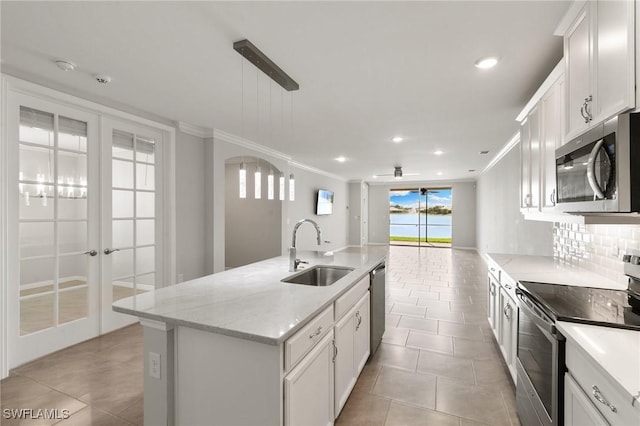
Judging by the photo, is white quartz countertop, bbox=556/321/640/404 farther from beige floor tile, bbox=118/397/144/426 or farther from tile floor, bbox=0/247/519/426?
beige floor tile, bbox=118/397/144/426

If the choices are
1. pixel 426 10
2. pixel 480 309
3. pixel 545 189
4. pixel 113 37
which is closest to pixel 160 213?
pixel 113 37

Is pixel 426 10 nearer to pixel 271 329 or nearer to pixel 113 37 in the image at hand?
pixel 271 329

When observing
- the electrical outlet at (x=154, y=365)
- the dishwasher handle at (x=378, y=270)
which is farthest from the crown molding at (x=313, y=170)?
the electrical outlet at (x=154, y=365)

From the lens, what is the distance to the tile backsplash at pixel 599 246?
192 cm

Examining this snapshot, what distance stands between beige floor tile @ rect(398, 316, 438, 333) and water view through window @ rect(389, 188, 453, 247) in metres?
7.83

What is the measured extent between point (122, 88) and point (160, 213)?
5.17 ft

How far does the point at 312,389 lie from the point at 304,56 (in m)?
2.21

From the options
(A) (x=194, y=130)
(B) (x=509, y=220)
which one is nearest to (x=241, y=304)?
(A) (x=194, y=130)

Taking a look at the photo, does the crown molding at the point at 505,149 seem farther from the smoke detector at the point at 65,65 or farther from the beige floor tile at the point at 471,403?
the smoke detector at the point at 65,65

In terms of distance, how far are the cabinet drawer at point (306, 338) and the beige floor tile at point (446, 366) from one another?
A: 1418mm

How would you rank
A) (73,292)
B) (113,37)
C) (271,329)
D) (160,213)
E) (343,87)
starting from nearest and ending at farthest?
(271,329) → (113,37) → (343,87) → (73,292) → (160,213)

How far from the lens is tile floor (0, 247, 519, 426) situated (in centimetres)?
204

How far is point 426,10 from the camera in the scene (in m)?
1.70

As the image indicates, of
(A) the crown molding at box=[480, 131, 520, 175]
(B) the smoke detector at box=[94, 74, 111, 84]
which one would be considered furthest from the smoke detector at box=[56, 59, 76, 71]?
(A) the crown molding at box=[480, 131, 520, 175]
